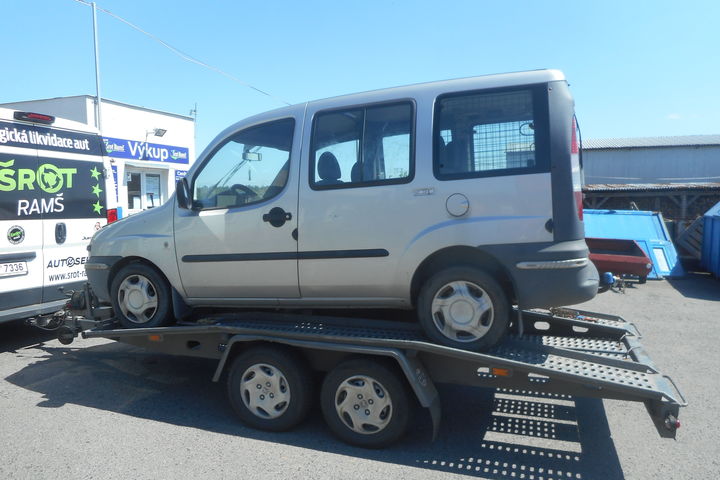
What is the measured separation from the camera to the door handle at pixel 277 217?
13.2 ft

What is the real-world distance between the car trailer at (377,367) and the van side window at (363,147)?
3.75ft

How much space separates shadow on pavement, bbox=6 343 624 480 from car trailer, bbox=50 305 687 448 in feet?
0.67

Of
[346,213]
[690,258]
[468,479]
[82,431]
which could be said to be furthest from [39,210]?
[690,258]

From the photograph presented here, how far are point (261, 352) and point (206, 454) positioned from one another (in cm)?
79

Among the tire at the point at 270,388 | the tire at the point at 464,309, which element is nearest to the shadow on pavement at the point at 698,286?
the tire at the point at 464,309

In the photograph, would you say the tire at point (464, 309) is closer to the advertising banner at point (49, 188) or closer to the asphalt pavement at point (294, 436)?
the asphalt pavement at point (294, 436)

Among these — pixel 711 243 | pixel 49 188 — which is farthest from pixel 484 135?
pixel 711 243

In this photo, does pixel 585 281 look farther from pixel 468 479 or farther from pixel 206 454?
pixel 206 454

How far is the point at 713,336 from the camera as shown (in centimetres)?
670

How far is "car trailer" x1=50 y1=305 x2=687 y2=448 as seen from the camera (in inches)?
131

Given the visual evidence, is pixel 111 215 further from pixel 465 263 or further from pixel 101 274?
pixel 465 263

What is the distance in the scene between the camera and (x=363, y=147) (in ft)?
12.9

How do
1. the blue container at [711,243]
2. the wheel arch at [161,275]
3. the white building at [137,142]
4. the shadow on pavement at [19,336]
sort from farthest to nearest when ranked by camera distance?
the white building at [137,142] < the blue container at [711,243] < the shadow on pavement at [19,336] < the wheel arch at [161,275]

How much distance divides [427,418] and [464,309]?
3.74 ft
